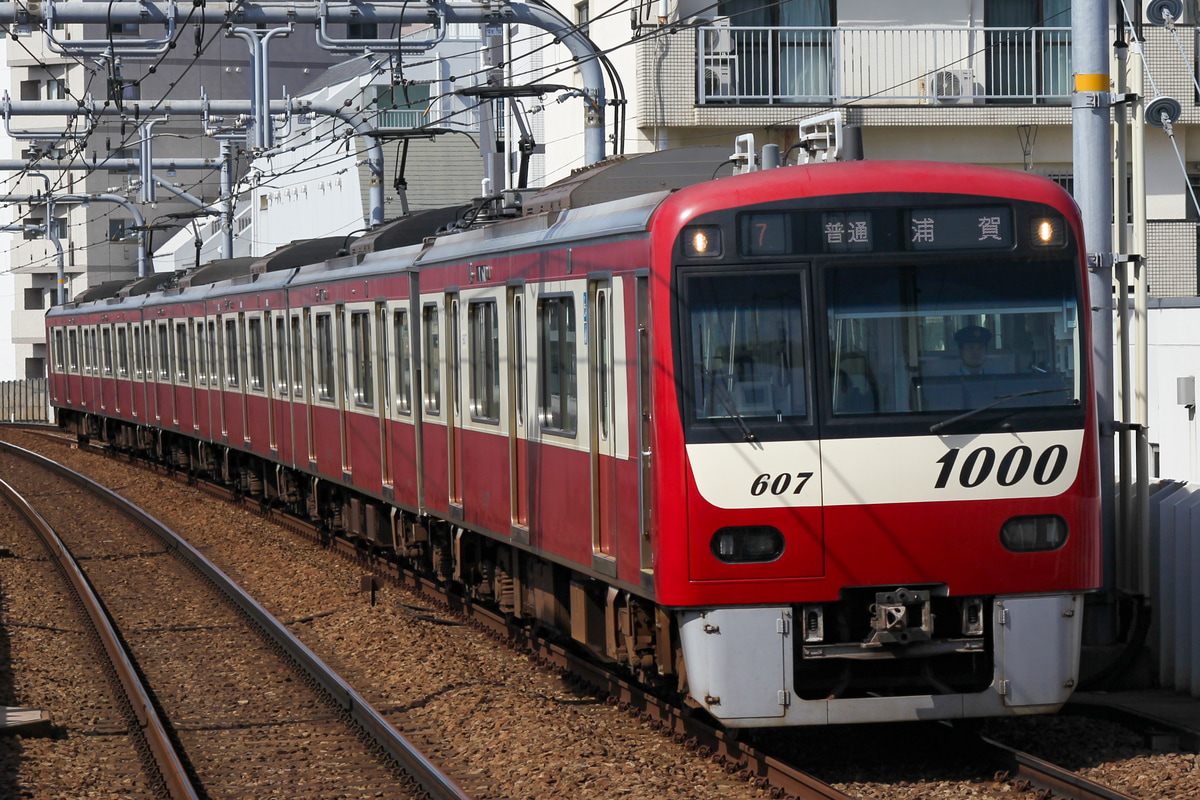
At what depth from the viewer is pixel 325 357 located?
15.7m

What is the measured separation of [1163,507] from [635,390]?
313cm

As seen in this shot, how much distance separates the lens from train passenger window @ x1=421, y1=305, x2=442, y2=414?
38.1 feet

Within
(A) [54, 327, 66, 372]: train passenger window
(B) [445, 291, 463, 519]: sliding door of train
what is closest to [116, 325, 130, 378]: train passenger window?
(A) [54, 327, 66, 372]: train passenger window

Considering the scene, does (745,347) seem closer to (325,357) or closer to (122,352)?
(325,357)

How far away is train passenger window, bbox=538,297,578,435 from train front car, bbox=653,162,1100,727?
1.44 meters

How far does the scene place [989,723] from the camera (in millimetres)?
8289

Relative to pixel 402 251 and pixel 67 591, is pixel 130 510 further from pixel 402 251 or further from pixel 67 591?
pixel 402 251

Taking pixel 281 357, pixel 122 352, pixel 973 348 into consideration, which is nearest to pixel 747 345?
pixel 973 348

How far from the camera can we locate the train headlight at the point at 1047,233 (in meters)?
7.20

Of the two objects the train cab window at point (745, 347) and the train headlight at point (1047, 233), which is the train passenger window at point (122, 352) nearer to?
the train cab window at point (745, 347)

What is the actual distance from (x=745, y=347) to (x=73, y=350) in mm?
30180

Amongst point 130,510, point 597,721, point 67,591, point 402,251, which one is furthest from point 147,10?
point 597,721

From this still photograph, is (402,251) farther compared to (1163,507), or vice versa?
(402,251)

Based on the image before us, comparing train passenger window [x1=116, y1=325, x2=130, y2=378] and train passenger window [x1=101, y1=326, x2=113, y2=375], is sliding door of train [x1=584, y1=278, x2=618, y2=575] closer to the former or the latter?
train passenger window [x1=116, y1=325, x2=130, y2=378]
